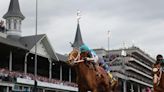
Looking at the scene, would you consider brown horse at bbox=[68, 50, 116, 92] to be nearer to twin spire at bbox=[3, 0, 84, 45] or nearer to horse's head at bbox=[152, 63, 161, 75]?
horse's head at bbox=[152, 63, 161, 75]

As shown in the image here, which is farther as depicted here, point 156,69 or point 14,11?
point 14,11

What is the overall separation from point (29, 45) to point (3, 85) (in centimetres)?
1087

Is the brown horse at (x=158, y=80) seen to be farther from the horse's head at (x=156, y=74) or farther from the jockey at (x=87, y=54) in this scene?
the jockey at (x=87, y=54)

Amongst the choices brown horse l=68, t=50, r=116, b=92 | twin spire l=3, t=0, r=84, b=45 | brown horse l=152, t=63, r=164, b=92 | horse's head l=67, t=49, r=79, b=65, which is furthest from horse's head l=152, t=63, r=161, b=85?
twin spire l=3, t=0, r=84, b=45

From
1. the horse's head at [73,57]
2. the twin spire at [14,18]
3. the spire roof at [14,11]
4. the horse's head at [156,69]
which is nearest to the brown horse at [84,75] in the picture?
the horse's head at [73,57]

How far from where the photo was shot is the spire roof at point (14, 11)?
71.9 meters

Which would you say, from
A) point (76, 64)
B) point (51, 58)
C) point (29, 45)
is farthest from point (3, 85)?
point (76, 64)

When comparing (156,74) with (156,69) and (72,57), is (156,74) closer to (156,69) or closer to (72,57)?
(156,69)

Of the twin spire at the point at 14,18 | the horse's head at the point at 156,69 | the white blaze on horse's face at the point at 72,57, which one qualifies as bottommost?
the horse's head at the point at 156,69

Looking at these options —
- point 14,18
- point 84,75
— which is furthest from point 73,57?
point 14,18

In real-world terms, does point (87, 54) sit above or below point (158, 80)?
above

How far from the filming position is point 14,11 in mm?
72500

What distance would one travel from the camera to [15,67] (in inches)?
2249

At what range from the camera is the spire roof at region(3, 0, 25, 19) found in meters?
71.9
